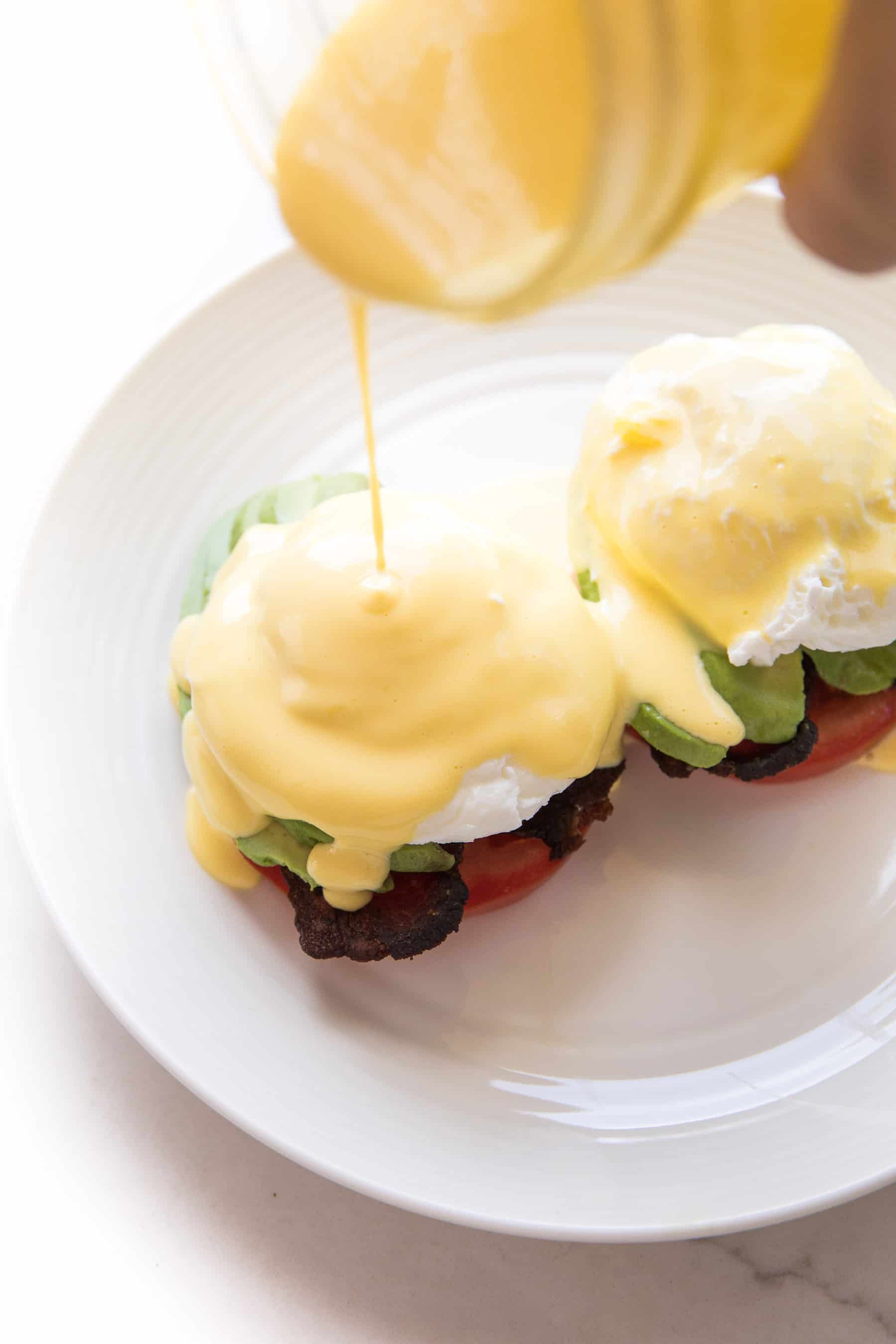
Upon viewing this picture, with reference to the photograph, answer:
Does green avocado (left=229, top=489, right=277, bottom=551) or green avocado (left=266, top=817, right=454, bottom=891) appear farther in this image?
green avocado (left=229, top=489, right=277, bottom=551)

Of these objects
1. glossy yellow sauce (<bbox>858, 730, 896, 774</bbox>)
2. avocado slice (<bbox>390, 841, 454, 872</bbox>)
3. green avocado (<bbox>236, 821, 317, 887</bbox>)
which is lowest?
glossy yellow sauce (<bbox>858, 730, 896, 774</bbox>)

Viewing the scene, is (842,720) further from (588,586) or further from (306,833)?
(306,833)

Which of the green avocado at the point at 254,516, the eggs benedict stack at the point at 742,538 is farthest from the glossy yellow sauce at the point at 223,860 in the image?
the eggs benedict stack at the point at 742,538

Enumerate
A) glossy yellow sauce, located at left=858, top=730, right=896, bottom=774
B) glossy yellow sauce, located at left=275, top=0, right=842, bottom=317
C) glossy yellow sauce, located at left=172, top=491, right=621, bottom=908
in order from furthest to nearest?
glossy yellow sauce, located at left=858, top=730, right=896, bottom=774 → glossy yellow sauce, located at left=172, top=491, right=621, bottom=908 → glossy yellow sauce, located at left=275, top=0, right=842, bottom=317

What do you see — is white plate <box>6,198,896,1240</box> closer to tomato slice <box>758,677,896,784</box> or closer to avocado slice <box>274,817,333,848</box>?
tomato slice <box>758,677,896,784</box>

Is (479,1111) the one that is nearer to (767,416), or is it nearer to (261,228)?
(767,416)

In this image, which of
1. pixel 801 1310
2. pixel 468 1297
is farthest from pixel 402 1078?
pixel 801 1310

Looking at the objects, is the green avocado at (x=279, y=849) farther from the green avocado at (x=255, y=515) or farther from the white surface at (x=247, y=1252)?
the green avocado at (x=255, y=515)

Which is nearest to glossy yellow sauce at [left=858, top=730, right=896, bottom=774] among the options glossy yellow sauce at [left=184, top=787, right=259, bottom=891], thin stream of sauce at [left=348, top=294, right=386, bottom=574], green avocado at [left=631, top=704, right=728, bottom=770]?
green avocado at [left=631, top=704, right=728, bottom=770]

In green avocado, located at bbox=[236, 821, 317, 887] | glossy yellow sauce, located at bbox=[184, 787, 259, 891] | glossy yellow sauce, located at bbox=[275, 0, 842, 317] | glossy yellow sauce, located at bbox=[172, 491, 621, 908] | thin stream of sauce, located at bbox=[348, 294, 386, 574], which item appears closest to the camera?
glossy yellow sauce, located at bbox=[275, 0, 842, 317]
